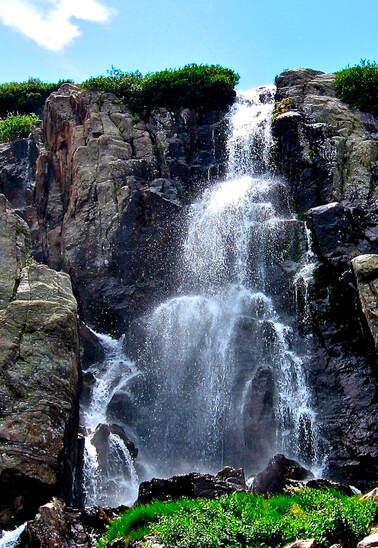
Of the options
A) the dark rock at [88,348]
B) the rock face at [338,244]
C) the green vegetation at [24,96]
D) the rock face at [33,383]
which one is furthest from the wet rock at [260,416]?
the green vegetation at [24,96]

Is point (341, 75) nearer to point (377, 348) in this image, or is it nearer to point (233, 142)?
point (233, 142)

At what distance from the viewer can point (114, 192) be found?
31344 millimetres

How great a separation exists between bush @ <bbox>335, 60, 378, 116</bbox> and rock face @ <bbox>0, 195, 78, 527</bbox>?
22.4 metres

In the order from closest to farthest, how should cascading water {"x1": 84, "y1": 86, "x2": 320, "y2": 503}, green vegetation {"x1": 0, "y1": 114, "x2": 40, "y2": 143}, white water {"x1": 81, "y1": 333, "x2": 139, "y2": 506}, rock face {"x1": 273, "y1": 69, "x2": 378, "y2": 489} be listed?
white water {"x1": 81, "y1": 333, "x2": 139, "y2": 506}
rock face {"x1": 273, "y1": 69, "x2": 378, "y2": 489}
cascading water {"x1": 84, "y1": 86, "x2": 320, "y2": 503}
green vegetation {"x1": 0, "y1": 114, "x2": 40, "y2": 143}

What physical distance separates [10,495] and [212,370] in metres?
11.0

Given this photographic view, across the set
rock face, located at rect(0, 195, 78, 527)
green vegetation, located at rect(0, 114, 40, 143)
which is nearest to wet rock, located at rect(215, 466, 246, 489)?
rock face, located at rect(0, 195, 78, 527)

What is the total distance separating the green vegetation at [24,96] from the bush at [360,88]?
25.2m

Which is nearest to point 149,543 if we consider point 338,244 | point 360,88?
point 338,244

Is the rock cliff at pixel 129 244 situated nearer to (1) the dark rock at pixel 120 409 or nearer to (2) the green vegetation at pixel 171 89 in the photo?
(2) the green vegetation at pixel 171 89

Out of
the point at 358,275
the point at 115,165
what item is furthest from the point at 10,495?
the point at 115,165

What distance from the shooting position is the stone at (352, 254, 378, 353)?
20062 mm

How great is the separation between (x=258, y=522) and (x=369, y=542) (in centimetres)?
186

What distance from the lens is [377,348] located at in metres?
19.6

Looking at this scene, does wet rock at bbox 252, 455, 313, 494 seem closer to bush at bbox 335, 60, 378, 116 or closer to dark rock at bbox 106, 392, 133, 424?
dark rock at bbox 106, 392, 133, 424
